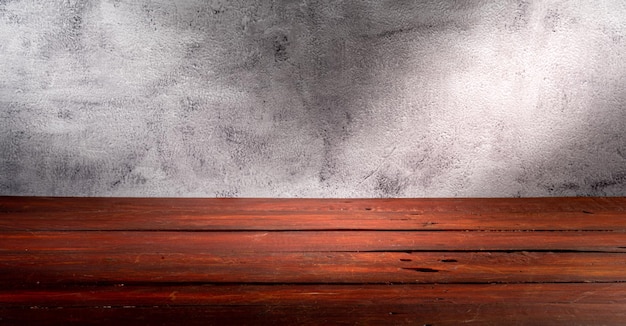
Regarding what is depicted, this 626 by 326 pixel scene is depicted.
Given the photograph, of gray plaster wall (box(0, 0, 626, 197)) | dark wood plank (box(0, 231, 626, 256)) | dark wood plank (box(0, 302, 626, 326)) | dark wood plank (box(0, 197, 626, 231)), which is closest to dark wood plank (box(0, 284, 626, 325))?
dark wood plank (box(0, 302, 626, 326))

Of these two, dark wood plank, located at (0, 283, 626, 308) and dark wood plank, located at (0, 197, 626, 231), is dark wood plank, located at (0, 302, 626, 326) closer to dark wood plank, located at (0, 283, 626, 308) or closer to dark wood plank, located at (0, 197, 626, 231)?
dark wood plank, located at (0, 283, 626, 308)

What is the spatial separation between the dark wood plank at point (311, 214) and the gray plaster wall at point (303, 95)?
3.6 inches

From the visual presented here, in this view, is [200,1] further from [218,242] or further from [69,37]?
[218,242]

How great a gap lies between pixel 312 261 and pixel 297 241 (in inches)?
7.9

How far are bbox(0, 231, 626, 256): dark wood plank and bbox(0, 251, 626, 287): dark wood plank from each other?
5cm

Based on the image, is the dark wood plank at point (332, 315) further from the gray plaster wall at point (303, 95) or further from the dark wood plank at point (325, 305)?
the gray plaster wall at point (303, 95)

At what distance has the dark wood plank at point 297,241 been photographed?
1.93 metres

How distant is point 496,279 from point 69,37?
5.99 feet

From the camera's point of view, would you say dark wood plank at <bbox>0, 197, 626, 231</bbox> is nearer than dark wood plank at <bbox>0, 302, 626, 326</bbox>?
No

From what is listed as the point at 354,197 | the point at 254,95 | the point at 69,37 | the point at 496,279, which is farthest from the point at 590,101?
the point at 69,37

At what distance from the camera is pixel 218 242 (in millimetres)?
2004

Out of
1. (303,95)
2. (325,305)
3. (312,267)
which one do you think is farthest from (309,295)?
(303,95)

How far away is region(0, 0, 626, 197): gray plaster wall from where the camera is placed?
7.95 feet

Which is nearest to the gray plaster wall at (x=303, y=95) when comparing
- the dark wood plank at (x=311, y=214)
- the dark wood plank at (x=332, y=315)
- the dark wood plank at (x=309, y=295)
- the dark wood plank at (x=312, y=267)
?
the dark wood plank at (x=311, y=214)
